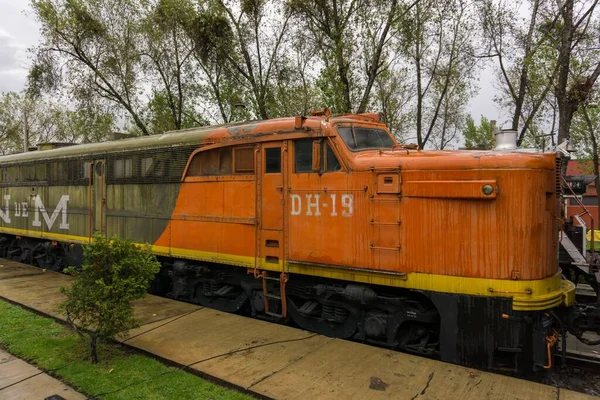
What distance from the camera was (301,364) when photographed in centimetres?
515

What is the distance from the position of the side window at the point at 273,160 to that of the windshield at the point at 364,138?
1039 mm

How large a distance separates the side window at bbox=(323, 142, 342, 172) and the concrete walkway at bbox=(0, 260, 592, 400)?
7.71 feet

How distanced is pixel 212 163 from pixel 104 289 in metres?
2.89

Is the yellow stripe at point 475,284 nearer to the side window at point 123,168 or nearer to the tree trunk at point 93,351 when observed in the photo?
the tree trunk at point 93,351

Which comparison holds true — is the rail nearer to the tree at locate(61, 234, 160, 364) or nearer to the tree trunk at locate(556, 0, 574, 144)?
the tree at locate(61, 234, 160, 364)

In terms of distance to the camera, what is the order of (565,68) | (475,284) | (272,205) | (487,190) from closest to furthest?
(487,190)
(475,284)
(272,205)
(565,68)

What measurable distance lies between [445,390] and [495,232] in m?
1.80

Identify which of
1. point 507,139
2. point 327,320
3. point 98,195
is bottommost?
point 327,320

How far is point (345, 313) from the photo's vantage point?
6.28 metres

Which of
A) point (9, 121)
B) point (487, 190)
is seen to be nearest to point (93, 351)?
point (487, 190)

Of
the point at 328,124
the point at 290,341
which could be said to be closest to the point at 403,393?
the point at 290,341

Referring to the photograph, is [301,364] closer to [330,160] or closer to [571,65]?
[330,160]

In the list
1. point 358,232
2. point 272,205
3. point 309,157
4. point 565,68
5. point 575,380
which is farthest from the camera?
point 565,68

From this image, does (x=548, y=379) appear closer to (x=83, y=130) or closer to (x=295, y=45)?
(x=295, y=45)
